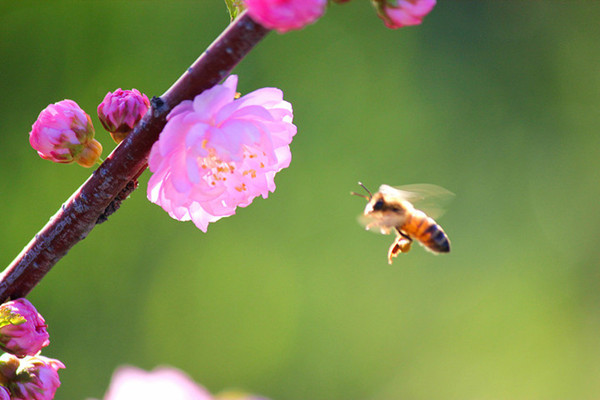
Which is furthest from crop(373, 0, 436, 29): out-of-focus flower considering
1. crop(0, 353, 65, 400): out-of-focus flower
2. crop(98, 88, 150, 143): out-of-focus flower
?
crop(0, 353, 65, 400): out-of-focus flower

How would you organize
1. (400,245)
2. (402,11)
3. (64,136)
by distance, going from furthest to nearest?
(400,245) < (64,136) < (402,11)

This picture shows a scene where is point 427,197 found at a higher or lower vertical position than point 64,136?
higher

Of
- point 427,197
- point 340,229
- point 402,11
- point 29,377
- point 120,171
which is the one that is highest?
point 340,229

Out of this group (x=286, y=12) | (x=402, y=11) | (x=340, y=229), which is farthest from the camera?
(x=340, y=229)

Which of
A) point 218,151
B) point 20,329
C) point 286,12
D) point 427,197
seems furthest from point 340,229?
point 286,12

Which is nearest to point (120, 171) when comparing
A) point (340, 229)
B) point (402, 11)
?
point (402, 11)

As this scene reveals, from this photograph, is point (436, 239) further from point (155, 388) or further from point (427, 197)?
point (155, 388)

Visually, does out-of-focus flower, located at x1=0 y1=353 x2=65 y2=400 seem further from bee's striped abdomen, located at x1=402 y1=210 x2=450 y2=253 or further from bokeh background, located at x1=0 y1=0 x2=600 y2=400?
bokeh background, located at x1=0 y1=0 x2=600 y2=400

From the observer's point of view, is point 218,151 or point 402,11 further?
point 218,151
